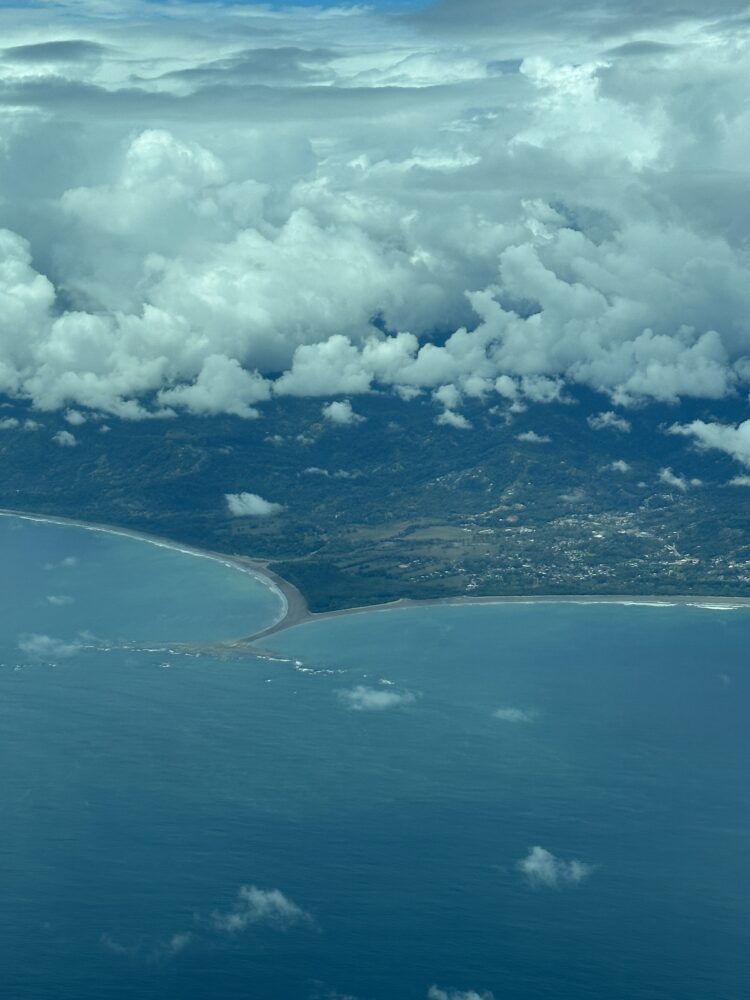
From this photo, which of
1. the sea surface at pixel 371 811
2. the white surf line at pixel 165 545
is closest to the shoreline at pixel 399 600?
the white surf line at pixel 165 545

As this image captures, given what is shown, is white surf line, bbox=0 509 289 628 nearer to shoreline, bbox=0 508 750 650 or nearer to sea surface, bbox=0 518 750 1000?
shoreline, bbox=0 508 750 650

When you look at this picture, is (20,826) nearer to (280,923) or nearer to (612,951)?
(280,923)

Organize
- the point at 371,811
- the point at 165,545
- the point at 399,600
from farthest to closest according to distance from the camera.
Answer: the point at 165,545 → the point at 399,600 → the point at 371,811

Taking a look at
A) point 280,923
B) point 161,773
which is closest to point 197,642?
point 161,773

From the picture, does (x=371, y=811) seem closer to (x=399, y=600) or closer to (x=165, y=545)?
(x=399, y=600)

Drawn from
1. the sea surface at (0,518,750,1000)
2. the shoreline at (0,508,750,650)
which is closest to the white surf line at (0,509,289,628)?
the shoreline at (0,508,750,650)

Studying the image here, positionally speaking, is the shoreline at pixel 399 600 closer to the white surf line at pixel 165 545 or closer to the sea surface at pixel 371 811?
the white surf line at pixel 165 545

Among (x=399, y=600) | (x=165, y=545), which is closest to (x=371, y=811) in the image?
(x=399, y=600)
